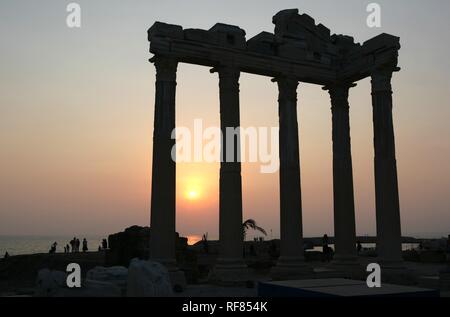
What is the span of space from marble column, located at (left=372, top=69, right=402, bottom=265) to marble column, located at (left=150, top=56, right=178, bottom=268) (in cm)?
1374

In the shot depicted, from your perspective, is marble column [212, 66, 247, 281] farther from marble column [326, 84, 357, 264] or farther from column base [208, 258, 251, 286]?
marble column [326, 84, 357, 264]

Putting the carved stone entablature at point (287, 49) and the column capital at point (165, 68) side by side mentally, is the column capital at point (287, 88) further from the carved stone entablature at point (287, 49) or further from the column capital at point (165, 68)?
the column capital at point (165, 68)

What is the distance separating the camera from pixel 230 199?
104ft

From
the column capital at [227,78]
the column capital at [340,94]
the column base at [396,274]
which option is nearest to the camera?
the column base at [396,274]

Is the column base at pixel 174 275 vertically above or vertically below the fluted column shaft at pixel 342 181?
below

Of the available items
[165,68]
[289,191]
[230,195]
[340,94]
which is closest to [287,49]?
[340,94]

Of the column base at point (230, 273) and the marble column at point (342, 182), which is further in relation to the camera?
the marble column at point (342, 182)

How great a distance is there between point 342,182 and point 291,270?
8620mm

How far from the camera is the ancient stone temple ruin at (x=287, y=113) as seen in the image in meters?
30.4

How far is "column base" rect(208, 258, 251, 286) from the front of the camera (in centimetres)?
2997

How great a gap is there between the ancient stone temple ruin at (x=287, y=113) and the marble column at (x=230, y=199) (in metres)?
0.06

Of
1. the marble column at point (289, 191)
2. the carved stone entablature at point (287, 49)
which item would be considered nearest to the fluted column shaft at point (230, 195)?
the marble column at point (289, 191)

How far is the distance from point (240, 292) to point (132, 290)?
880cm
